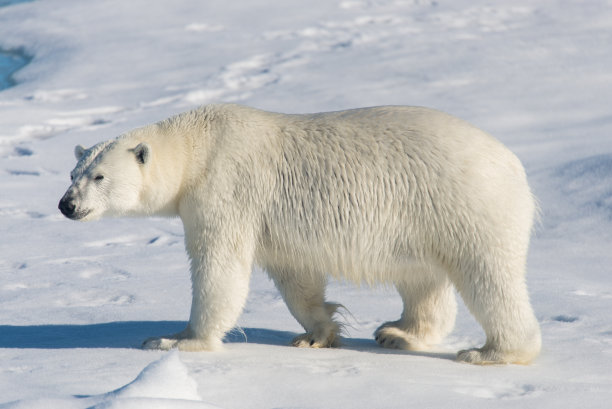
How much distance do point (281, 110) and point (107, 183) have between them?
6765 millimetres

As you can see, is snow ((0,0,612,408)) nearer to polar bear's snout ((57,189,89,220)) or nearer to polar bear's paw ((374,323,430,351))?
polar bear's paw ((374,323,430,351))

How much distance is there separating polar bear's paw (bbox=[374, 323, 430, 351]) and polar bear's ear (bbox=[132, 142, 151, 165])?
5.54ft

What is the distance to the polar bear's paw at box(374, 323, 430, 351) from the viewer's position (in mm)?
4996

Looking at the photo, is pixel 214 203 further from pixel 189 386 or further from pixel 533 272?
pixel 533 272

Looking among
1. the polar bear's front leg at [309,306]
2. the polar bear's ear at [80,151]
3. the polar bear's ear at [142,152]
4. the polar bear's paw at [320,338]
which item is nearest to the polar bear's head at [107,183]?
the polar bear's ear at [142,152]

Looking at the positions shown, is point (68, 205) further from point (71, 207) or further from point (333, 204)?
point (333, 204)

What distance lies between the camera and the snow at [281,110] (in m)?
3.94

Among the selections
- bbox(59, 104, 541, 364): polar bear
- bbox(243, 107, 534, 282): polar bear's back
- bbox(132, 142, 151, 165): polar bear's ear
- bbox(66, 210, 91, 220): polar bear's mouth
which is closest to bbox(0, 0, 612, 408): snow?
bbox(59, 104, 541, 364): polar bear

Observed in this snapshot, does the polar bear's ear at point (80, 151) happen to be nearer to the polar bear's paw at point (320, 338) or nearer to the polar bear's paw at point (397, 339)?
the polar bear's paw at point (320, 338)

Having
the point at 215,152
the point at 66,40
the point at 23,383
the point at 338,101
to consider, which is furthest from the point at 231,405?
the point at 66,40

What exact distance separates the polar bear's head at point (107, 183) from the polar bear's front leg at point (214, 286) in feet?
1.51

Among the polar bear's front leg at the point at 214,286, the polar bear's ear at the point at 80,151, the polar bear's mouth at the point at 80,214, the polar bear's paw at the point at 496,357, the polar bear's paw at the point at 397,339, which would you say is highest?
the polar bear's ear at the point at 80,151

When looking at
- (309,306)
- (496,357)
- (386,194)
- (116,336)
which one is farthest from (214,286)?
(496,357)

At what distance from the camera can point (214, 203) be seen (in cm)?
471
